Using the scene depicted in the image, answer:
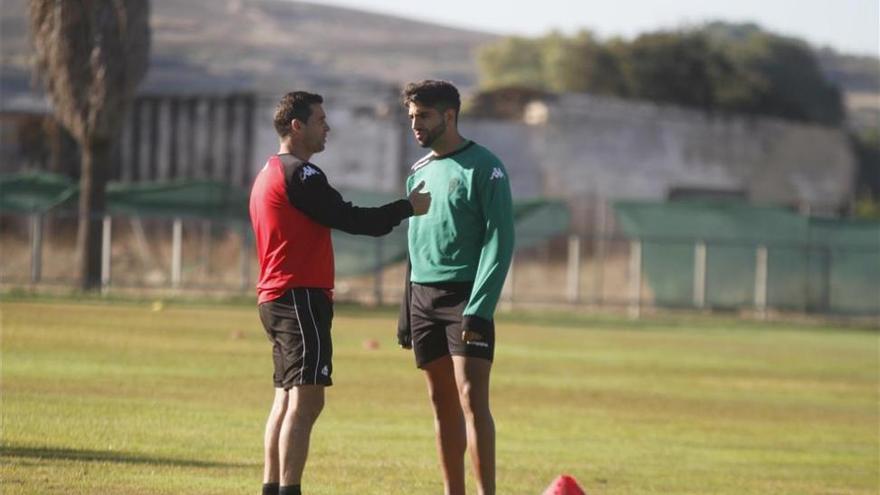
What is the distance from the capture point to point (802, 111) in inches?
3829

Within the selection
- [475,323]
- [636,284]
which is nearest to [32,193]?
[636,284]

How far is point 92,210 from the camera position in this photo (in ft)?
119

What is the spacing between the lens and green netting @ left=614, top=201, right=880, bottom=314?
3778 centimetres

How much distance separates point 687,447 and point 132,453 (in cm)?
489

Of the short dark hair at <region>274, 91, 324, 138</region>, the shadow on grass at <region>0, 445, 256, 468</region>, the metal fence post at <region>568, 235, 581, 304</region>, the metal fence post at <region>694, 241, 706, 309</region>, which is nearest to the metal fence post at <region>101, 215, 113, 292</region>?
the metal fence post at <region>568, 235, 581, 304</region>

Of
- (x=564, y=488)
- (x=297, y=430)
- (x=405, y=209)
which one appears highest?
(x=405, y=209)

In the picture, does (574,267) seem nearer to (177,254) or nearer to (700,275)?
(700,275)

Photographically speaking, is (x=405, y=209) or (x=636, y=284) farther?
(x=636, y=284)

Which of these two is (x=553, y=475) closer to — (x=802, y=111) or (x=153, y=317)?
(x=153, y=317)

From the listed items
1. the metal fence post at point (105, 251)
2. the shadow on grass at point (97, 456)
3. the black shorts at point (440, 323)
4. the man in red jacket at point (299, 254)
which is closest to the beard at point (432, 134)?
the man in red jacket at point (299, 254)

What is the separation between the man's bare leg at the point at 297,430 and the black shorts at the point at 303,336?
6 centimetres

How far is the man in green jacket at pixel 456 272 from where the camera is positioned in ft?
31.6

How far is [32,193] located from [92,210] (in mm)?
1525

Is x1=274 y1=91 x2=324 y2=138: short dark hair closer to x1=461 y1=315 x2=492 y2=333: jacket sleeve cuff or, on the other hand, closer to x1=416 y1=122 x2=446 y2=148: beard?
x1=416 y1=122 x2=446 y2=148: beard
